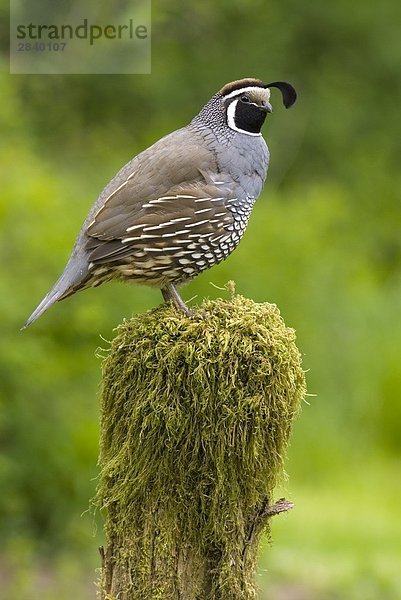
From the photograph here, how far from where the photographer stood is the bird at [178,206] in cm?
527

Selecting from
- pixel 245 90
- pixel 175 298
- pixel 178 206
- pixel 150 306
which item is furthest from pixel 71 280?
pixel 150 306

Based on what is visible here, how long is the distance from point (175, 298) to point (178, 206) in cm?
46

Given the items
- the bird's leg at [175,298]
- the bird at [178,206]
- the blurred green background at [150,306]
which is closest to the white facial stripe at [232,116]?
the bird at [178,206]

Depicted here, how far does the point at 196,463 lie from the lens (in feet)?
14.5

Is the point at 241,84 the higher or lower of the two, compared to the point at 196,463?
higher

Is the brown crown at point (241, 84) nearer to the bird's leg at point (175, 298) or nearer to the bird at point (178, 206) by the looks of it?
Answer: the bird at point (178, 206)

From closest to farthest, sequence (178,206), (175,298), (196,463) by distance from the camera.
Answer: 1. (196,463)
2. (175,298)
3. (178,206)

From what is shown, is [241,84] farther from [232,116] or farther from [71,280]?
[71,280]

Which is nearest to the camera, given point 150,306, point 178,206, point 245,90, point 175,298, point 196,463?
point 196,463

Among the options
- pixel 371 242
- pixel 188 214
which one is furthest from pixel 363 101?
pixel 188 214

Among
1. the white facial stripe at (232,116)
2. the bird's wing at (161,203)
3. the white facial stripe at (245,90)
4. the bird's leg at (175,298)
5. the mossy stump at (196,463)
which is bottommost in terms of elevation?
the mossy stump at (196,463)

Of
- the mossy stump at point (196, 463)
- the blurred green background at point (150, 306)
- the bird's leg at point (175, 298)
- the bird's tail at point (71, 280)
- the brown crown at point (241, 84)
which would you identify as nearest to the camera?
the mossy stump at point (196, 463)

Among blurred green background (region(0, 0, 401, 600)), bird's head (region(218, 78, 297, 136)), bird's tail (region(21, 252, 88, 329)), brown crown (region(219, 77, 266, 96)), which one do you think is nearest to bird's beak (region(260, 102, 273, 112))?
bird's head (region(218, 78, 297, 136))

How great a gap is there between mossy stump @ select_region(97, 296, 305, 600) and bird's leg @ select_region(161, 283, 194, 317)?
0.29 metres
